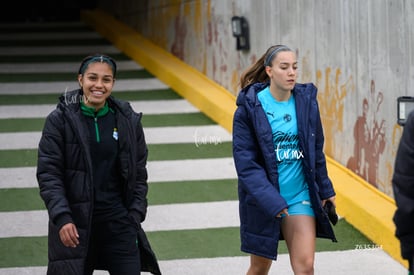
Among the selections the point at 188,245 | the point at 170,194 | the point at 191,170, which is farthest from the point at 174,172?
the point at 188,245

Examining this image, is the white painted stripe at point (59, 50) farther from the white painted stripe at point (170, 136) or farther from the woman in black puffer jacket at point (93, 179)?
the woman in black puffer jacket at point (93, 179)

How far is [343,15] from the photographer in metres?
9.06

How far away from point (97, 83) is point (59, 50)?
12134mm

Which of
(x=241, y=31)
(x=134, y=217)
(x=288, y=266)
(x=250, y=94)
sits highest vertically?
(x=241, y=31)

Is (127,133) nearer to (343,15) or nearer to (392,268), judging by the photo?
(392,268)

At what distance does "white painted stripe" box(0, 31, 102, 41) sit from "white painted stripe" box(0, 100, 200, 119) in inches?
222

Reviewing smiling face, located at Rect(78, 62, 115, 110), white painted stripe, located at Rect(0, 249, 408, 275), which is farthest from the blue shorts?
white painted stripe, located at Rect(0, 249, 408, 275)

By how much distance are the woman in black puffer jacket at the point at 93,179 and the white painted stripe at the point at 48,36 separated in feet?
43.9

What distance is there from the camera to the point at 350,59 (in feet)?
29.5

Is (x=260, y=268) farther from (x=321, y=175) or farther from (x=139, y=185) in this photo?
(x=139, y=185)

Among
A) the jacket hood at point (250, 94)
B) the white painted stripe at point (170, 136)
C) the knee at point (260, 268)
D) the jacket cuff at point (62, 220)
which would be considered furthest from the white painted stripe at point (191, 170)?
the jacket cuff at point (62, 220)

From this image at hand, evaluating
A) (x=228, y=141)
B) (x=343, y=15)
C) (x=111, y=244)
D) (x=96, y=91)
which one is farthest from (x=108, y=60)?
(x=228, y=141)

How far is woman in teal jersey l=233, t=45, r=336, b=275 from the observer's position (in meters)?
5.47

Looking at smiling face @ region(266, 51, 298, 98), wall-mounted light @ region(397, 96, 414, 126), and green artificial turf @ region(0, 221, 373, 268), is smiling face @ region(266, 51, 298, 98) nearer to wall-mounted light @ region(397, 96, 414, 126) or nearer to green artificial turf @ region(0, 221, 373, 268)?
wall-mounted light @ region(397, 96, 414, 126)
